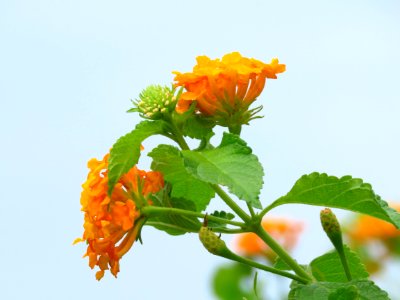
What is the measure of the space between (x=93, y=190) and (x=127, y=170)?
0.06 meters

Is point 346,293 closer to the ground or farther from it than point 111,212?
closer to the ground

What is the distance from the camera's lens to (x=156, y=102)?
159 cm

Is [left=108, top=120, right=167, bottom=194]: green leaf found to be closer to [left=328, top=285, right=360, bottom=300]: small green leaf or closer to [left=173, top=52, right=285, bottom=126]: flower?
[left=173, top=52, right=285, bottom=126]: flower

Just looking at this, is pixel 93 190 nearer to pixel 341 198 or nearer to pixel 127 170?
pixel 127 170

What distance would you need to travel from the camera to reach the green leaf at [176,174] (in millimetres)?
1559

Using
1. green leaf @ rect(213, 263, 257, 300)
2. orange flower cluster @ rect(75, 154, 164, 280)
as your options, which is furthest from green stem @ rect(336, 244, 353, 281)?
green leaf @ rect(213, 263, 257, 300)

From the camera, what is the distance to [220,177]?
4.70ft

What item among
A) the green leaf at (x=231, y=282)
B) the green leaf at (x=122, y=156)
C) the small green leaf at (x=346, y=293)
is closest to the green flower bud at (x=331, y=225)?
the small green leaf at (x=346, y=293)

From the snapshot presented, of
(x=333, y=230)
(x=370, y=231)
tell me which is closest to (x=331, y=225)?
(x=333, y=230)

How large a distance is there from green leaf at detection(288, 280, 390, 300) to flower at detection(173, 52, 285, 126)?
1.02 feet

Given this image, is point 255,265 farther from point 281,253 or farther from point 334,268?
point 334,268

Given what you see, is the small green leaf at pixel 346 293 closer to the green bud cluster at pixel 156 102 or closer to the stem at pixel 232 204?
the stem at pixel 232 204

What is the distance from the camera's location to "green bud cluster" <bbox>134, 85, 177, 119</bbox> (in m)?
1.58

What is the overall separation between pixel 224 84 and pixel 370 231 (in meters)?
2.79
